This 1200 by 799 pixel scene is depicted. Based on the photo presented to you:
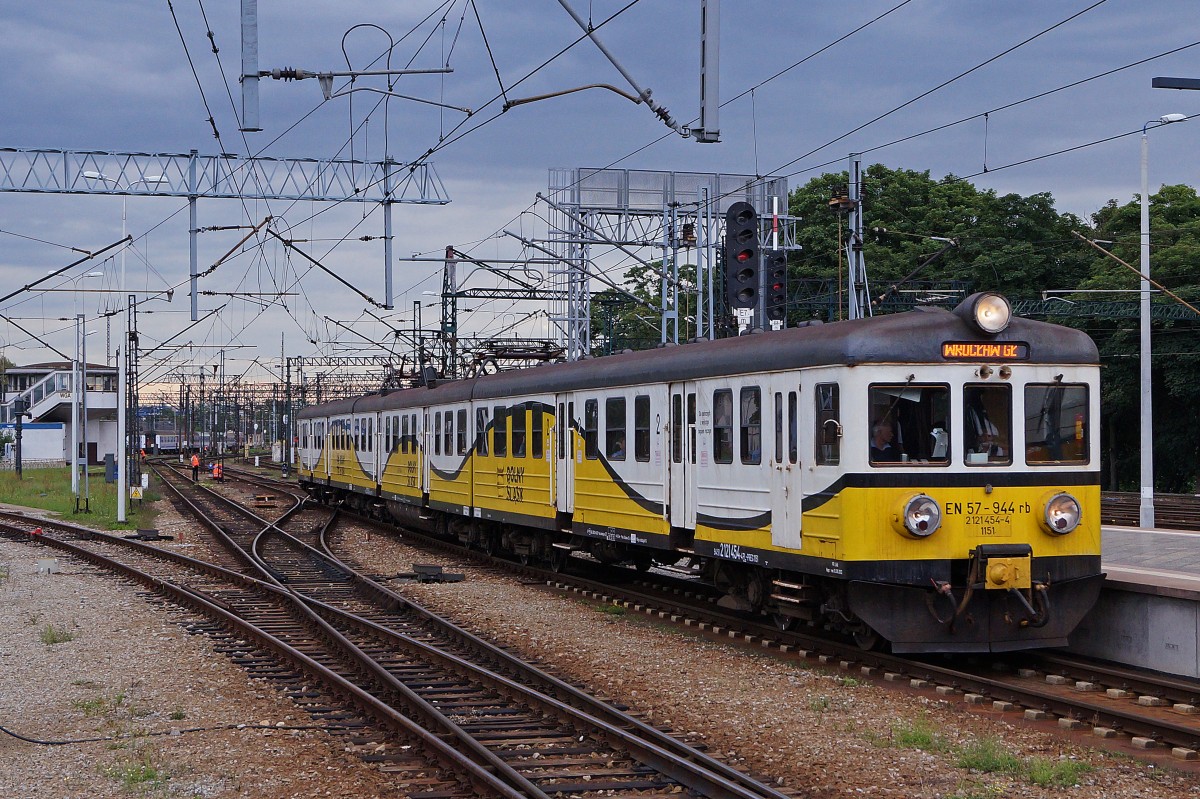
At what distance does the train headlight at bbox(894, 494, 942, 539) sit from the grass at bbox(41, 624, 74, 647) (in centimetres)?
883

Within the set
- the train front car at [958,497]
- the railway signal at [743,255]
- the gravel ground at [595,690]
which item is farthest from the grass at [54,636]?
the railway signal at [743,255]

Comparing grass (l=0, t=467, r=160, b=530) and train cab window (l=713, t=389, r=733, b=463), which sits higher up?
train cab window (l=713, t=389, r=733, b=463)

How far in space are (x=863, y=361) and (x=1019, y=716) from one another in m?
3.23

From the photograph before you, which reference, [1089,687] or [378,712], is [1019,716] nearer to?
[1089,687]

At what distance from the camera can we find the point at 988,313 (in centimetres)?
1187

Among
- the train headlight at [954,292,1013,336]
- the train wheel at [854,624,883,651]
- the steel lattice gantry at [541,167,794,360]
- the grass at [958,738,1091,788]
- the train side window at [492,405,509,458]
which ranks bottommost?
the grass at [958,738,1091,788]

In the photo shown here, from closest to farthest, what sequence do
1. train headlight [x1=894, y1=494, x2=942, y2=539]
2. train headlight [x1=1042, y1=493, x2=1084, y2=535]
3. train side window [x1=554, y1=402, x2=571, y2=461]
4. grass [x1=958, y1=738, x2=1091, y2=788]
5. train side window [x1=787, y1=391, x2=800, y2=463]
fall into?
grass [x1=958, y1=738, x2=1091, y2=788] < train headlight [x1=894, y1=494, x2=942, y2=539] < train headlight [x1=1042, y1=493, x2=1084, y2=535] < train side window [x1=787, y1=391, x2=800, y2=463] < train side window [x1=554, y1=402, x2=571, y2=461]

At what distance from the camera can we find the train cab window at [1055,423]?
1202 centimetres

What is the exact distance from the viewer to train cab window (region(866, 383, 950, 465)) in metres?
11.7

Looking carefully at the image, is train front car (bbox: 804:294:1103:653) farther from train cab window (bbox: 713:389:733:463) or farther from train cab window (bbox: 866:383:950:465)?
train cab window (bbox: 713:389:733:463)

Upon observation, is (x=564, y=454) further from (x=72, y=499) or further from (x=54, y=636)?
(x=72, y=499)

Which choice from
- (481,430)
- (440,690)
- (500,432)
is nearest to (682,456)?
(440,690)

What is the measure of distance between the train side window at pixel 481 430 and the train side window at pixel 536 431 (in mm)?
2520

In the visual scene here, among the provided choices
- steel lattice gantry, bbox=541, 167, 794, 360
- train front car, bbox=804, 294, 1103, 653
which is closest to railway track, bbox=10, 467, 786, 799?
train front car, bbox=804, 294, 1103, 653
